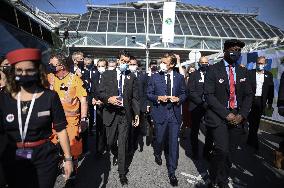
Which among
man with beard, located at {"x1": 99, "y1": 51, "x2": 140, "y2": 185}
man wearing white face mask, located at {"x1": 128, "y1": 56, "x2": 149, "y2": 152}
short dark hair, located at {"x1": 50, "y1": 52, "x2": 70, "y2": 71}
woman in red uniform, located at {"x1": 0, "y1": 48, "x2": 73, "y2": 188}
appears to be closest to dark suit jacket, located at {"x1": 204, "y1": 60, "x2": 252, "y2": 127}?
man with beard, located at {"x1": 99, "y1": 51, "x2": 140, "y2": 185}

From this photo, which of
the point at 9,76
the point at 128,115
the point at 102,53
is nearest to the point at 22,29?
the point at 128,115

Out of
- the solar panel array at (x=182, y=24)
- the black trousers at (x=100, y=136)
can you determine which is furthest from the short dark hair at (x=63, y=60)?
the solar panel array at (x=182, y=24)

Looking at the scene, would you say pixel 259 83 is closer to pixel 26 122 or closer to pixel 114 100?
pixel 114 100

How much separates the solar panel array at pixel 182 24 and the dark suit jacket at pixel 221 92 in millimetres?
27661

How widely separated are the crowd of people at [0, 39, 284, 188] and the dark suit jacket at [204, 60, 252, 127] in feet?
0.05

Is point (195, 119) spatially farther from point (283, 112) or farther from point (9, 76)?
point (9, 76)

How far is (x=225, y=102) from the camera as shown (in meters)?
4.55

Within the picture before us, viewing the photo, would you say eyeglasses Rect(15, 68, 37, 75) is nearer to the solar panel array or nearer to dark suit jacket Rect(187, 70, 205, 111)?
dark suit jacket Rect(187, 70, 205, 111)

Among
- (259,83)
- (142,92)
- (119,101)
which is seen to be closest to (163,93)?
(119,101)

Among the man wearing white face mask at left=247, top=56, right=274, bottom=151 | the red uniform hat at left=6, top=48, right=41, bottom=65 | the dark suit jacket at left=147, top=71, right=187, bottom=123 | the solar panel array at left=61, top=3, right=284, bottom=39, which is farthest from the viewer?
the solar panel array at left=61, top=3, right=284, bottom=39

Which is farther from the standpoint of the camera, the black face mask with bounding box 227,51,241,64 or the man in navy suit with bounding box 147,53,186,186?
the man in navy suit with bounding box 147,53,186,186

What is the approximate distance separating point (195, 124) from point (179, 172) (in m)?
1.66

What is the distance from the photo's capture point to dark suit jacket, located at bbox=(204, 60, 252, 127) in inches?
178

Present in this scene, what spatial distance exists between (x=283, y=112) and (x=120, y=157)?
2818mm
